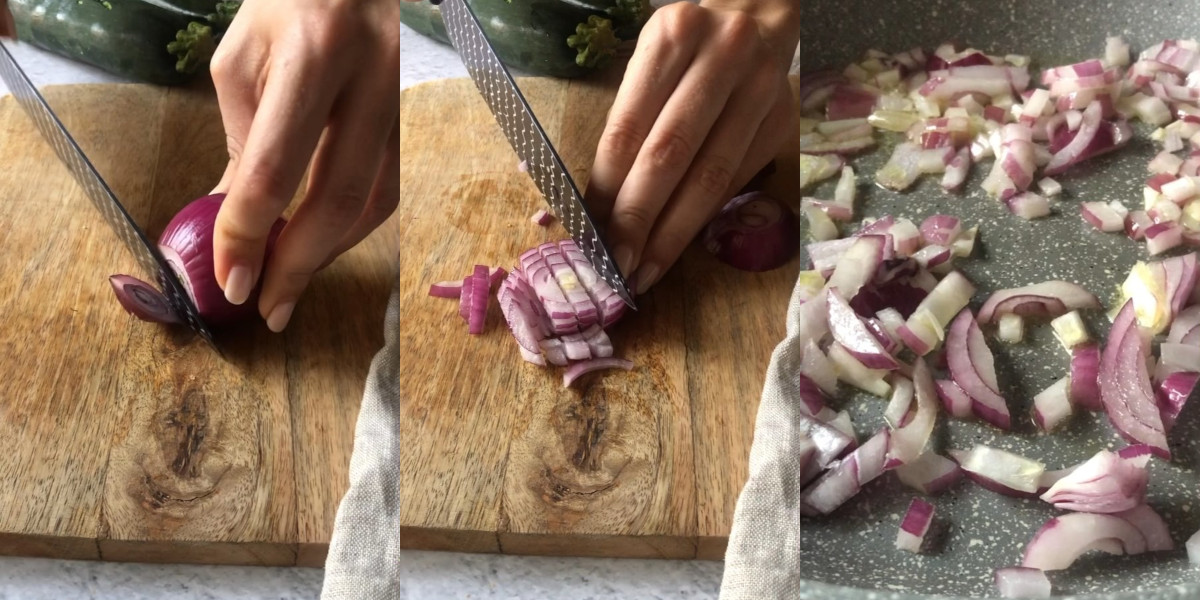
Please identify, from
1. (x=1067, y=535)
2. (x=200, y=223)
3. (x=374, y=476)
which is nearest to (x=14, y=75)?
(x=200, y=223)

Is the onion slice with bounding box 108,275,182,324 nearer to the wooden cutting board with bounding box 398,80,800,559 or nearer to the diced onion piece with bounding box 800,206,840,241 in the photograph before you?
the wooden cutting board with bounding box 398,80,800,559

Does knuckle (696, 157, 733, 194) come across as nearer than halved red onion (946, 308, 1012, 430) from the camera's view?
Yes

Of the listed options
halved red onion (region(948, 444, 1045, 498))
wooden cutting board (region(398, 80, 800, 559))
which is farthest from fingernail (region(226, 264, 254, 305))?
halved red onion (region(948, 444, 1045, 498))

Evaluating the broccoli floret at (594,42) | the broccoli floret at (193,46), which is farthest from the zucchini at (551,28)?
the broccoli floret at (193,46)

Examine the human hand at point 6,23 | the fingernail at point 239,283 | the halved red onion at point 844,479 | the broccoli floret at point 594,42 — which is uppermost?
the human hand at point 6,23

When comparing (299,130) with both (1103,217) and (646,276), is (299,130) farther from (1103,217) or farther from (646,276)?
(1103,217)

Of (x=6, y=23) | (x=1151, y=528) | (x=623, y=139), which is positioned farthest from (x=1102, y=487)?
(x=6, y=23)

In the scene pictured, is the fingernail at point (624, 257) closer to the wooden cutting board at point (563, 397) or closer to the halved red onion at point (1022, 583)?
the wooden cutting board at point (563, 397)
